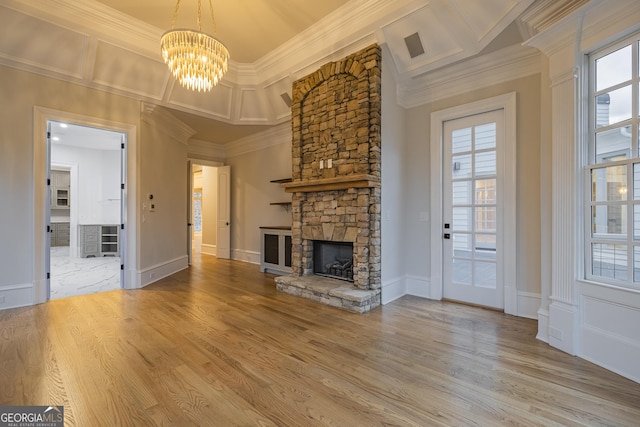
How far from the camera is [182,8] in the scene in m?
3.63

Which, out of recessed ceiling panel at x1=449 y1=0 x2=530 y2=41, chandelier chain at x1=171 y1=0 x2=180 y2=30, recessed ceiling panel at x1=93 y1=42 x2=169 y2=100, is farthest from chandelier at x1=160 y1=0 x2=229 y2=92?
recessed ceiling panel at x1=449 y1=0 x2=530 y2=41

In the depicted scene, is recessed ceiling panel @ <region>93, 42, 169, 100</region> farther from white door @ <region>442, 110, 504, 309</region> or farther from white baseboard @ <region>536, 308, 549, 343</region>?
white baseboard @ <region>536, 308, 549, 343</region>

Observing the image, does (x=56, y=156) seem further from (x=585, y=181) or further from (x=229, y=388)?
(x=585, y=181)

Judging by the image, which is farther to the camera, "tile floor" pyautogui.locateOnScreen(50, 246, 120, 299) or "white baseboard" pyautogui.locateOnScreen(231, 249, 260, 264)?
"white baseboard" pyautogui.locateOnScreen(231, 249, 260, 264)

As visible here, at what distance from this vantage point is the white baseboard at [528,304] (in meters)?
3.38

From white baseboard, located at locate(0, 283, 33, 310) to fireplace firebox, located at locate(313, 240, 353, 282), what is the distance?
3.83 m

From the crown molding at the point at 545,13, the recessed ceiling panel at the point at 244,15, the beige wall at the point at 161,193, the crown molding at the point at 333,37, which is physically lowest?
the beige wall at the point at 161,193

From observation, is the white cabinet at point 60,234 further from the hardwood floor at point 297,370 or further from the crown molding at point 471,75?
the crown molding at point 471,75

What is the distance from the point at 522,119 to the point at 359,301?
2917 millimetres

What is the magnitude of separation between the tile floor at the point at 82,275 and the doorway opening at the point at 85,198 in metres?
0.02

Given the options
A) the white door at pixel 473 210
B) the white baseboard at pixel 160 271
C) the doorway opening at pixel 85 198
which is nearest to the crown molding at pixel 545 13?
the white door at pixel 473 210

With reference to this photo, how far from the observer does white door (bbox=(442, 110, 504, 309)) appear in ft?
12.2

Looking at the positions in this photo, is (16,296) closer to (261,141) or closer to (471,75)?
(261,141)

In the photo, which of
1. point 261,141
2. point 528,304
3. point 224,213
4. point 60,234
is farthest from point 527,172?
point 60,234
